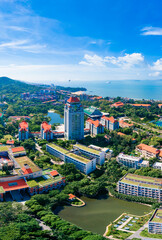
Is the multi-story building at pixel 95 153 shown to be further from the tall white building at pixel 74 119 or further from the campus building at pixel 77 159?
the tall white building at pixel 74 119

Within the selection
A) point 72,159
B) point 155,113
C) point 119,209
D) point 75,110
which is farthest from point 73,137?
point 155,113

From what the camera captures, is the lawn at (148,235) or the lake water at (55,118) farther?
the lake water at (55,118)

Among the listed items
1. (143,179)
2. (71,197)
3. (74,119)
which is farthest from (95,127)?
(71,197)

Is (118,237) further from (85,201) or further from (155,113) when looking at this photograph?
(155,113)

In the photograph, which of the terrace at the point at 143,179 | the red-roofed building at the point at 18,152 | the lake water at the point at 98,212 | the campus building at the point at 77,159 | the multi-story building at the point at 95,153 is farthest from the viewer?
the multi-story building at the point at 95,153

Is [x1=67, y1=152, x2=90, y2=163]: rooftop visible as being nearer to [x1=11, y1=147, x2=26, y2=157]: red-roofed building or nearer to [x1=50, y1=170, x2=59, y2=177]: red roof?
[x1=50, y1=170, x2=59, y2=177]: red roof

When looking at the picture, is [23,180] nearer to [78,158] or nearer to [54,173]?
[54,173]

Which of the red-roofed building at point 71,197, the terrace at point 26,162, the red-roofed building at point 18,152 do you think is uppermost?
the red-roofed building at point 18,152

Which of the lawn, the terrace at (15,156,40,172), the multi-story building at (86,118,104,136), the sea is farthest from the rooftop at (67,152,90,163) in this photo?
the sea

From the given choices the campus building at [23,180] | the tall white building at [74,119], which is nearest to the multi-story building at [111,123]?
the tall white building at [74,119]
